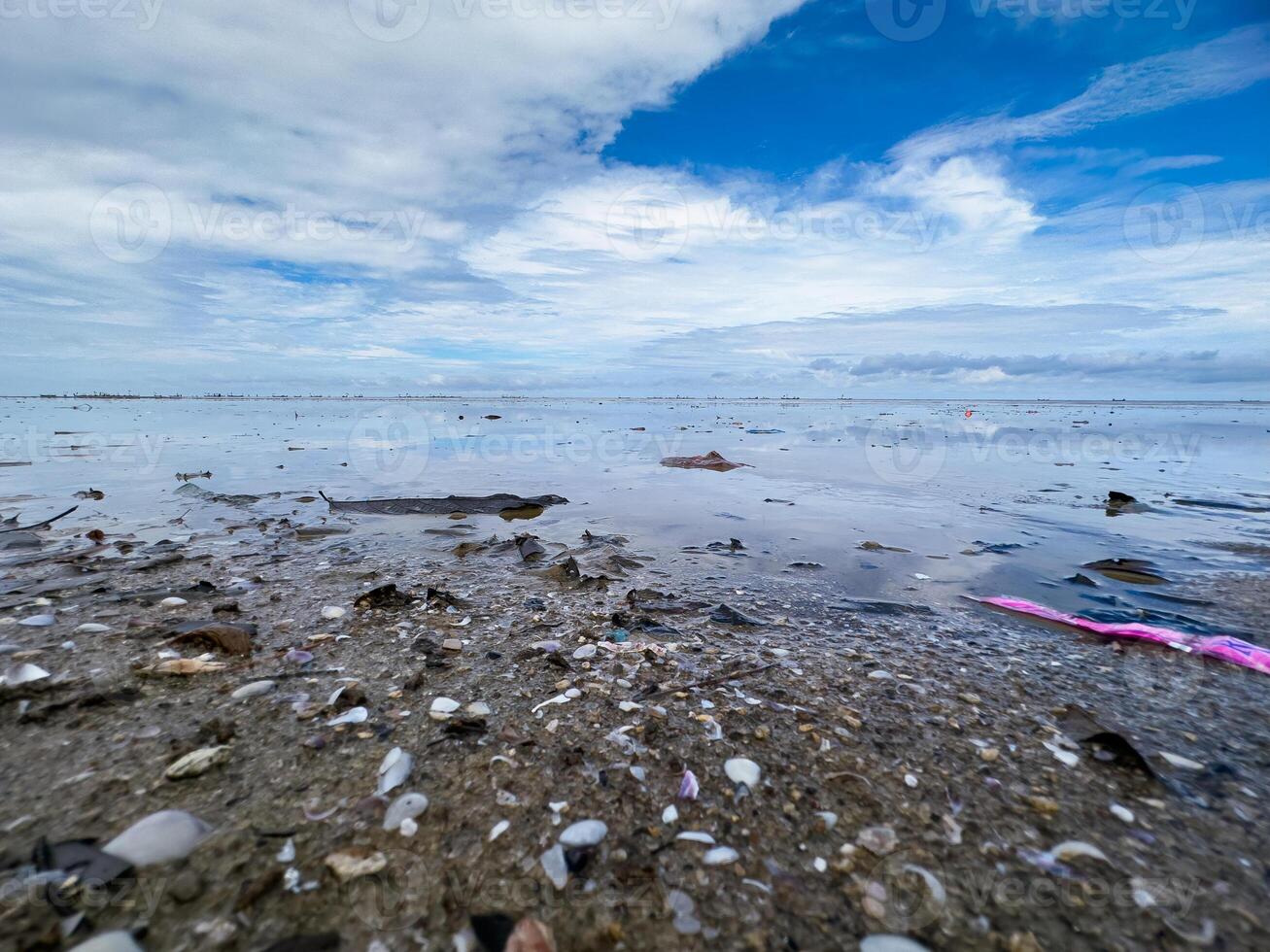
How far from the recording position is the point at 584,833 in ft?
6.26

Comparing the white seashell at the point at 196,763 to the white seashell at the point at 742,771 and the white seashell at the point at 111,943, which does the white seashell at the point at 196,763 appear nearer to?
the white seashell at the point at 111,943

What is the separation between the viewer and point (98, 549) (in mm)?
5555

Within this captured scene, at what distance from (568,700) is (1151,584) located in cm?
563

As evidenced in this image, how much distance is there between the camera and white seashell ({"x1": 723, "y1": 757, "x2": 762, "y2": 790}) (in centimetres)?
222

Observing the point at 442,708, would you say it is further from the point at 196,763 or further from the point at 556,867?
the point at 556,867

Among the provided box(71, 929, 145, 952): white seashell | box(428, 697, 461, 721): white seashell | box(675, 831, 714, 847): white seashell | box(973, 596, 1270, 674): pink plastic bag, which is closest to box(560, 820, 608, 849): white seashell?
box(675, 831, 714, 847): white seashell

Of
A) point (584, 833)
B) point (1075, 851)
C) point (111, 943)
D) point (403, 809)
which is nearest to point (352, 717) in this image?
point (403, 809)

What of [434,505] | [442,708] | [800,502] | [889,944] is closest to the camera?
[889,944]

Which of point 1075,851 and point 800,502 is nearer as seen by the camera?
point 1075,851

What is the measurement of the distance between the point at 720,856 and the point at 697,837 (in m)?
0.11

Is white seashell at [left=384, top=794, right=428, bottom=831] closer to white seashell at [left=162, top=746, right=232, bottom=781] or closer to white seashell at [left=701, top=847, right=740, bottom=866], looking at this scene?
white seashell at [left=162, top=746, right=232, bottom=781]

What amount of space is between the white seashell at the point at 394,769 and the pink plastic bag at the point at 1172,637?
456cm

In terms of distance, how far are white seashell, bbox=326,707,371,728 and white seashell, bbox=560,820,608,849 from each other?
1290mm

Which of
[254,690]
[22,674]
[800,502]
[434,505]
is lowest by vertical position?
[800,502]
